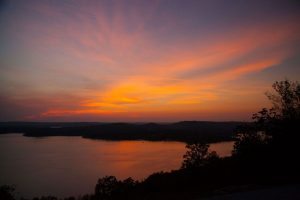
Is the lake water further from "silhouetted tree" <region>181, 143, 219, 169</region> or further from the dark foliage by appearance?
the dark foliage

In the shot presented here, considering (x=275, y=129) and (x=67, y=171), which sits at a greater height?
(x=275, y=129)

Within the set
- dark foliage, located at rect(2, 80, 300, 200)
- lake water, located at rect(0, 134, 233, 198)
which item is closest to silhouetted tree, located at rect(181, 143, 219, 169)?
dark foliage, located at rect(2, 80, 300, 200)

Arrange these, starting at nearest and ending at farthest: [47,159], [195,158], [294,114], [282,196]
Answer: [282,196], [294,114], [195,158], [47,159]

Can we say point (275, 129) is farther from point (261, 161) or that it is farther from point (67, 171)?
point (67, 171)

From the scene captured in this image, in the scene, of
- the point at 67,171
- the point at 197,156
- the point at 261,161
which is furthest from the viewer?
the point at 67,171

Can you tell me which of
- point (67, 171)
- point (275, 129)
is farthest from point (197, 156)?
point (67, 171)

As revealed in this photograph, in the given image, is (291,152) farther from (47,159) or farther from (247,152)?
(47,159)

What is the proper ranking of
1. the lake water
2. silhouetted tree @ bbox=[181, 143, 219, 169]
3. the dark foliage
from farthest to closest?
1. the lake water
2. silhouetted tree @ bbox=[181, 143, 219, 169]
3. the dark foliage

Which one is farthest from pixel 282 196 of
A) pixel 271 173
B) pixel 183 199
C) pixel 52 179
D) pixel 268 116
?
pixel 52 179

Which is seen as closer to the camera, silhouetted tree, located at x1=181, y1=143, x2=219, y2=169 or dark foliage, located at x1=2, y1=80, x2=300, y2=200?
dark foliage, located at x1=2, y1=80, x2=300, y2=200

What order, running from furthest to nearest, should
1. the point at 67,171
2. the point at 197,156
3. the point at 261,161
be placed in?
the point at 67,171 < the point at 197,156 < the point at 261,161

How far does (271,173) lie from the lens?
14.0 meters

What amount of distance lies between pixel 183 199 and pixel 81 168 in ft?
187

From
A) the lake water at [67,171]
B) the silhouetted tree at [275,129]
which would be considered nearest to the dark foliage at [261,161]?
the silhouetted tree at [275,129]
